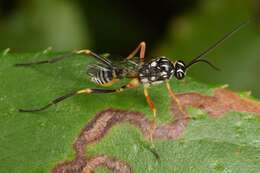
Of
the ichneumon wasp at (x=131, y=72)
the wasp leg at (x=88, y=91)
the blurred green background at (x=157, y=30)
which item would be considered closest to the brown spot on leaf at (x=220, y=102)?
the ichneumon wasp at (x=131, y=72)

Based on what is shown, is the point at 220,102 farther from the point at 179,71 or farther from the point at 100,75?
the point at 100,75

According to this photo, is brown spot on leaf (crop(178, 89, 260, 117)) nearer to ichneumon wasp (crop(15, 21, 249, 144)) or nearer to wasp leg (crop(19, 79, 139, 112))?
ichneumon wasp (crop(15, 21, 249, 144))

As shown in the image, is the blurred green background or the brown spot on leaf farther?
the blurred green background

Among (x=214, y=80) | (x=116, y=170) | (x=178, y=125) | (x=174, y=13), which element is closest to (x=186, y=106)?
(x=178, y=125)

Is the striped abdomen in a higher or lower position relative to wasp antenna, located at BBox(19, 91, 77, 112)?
higher

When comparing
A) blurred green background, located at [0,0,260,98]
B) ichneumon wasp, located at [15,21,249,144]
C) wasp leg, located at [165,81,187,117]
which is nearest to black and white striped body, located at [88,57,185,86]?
ichneumon wasp, located at [15,21,249,144]

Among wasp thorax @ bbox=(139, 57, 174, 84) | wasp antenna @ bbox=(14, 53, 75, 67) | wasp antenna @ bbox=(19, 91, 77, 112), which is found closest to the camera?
wasp antenna @ bbox=(19, 91, 77, 112)
